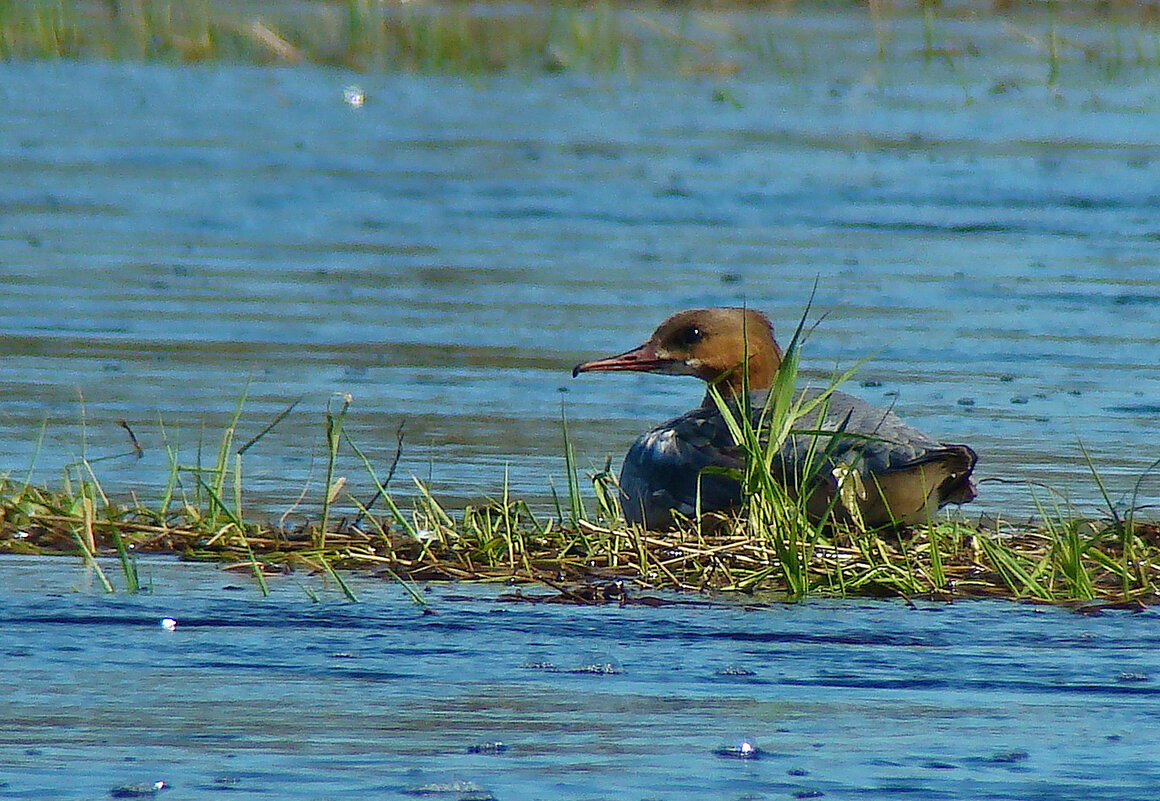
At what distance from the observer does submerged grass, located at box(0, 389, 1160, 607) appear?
5.93 metres

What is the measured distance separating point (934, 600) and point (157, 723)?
6.54 ft

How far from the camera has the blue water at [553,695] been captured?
438 centimetres

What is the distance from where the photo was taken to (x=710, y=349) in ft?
23.6

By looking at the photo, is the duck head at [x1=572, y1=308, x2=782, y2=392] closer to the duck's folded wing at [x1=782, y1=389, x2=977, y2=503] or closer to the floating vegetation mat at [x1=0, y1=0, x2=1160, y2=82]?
the duck's folded wing at [x1=782, y1=389, x2=977, y2=503]

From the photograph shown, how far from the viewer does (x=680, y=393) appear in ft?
30.6

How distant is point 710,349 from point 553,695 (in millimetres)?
2381

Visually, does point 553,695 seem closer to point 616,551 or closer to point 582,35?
point 616,551

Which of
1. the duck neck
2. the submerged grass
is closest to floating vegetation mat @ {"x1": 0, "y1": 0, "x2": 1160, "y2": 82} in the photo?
the duck neck

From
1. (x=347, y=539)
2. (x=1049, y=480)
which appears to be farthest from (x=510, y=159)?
(x=347, y=539)

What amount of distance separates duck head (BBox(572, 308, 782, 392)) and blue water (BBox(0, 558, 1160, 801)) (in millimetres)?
1488

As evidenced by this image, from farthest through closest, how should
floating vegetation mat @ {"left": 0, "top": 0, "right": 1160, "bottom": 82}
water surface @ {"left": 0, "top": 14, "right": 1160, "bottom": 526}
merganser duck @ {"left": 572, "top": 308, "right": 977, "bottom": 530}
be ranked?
floating vegetation mat @ {"left": 0, "top": 0, "right": 1160, "bottom": 82} → water surface @ {"left": 0, "top": 14, "right": 1160, "bottom": 526} → merganser duck @ {"left": 572, "top": 308, "right": 977, "bottom": 530}

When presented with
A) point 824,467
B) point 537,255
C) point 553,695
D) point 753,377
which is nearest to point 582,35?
point 537,255

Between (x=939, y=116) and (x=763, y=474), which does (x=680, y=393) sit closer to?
(x=763, y=474)

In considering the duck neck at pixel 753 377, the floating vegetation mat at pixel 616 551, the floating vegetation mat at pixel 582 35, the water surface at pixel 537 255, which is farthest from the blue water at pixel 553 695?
the floating vegetation mat at pixel 582 35
